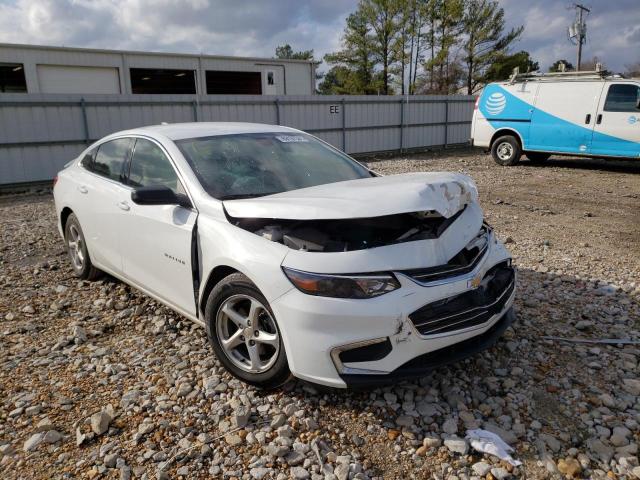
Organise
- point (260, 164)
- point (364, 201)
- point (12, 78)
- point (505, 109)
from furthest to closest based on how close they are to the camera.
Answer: point (12, 78)
point (505, 109)
point (260, 164)
point (364, 201)

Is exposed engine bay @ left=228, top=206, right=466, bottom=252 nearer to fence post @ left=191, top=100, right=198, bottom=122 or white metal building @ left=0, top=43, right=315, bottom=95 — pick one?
fence post @ left=191, top=100, right=198, bottom=122

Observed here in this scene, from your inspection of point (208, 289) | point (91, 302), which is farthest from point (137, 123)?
point (208, 289)

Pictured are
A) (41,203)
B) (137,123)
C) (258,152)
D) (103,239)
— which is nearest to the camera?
(258,152)

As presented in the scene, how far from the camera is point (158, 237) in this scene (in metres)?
3.51

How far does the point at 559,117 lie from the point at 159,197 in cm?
1188

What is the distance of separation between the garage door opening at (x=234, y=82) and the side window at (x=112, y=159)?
2083cm

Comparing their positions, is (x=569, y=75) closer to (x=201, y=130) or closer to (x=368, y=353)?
(x=201, y=130)

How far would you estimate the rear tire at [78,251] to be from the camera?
15.7 feet

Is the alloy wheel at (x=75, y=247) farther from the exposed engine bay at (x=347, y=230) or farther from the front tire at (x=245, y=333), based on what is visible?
the exposed engine bay at (x=347, y=230)

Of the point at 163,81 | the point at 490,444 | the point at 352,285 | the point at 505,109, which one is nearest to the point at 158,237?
the point at 352,285

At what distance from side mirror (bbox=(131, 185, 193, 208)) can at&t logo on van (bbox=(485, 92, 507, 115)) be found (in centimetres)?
1221

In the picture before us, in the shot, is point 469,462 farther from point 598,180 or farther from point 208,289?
point 598,180

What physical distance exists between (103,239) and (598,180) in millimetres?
11023

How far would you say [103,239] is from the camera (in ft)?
14.1
